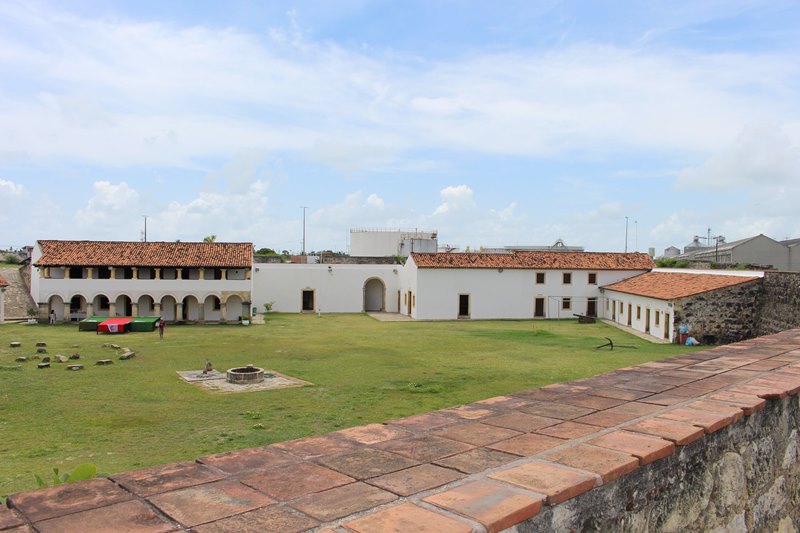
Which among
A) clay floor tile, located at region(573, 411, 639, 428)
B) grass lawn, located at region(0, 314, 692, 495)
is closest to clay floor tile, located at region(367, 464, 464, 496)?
clay floor tile, located at region(573, 411, 639, 428)

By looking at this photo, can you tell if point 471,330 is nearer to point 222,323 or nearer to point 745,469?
point 222,323

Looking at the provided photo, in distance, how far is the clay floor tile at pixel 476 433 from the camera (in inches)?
115

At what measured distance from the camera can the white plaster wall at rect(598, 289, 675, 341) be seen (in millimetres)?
25844

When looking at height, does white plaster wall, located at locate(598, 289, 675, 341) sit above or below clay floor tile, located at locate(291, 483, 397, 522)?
below

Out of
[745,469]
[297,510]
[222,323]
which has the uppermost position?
[297,510]

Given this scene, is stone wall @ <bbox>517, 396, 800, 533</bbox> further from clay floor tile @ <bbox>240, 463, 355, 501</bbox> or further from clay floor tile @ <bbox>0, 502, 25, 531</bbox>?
clay floor tile @ <bbox>0, 502, 25, 531</bbox>

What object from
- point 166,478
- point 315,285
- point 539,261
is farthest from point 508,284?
point 166,478

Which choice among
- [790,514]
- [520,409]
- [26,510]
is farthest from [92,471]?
[790,514]

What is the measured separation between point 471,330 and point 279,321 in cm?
1081

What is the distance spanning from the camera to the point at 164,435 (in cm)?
1142

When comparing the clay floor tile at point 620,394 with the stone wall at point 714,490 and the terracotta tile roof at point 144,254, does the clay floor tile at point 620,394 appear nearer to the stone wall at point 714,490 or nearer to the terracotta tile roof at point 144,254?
the stone wall at point 714,490

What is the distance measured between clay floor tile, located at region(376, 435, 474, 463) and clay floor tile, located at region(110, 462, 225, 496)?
76 centimetres

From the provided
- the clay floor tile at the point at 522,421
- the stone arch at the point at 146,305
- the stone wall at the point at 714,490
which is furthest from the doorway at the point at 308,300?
the clay floor tile at the point at 522,421

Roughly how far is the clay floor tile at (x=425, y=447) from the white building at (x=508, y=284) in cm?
3395
